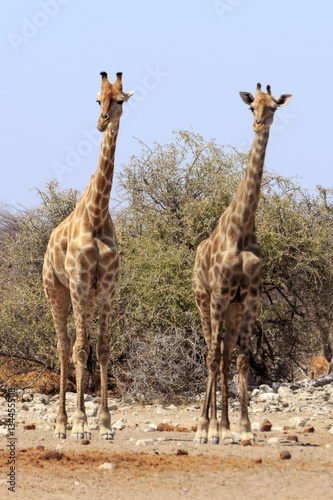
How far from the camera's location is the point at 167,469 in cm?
659

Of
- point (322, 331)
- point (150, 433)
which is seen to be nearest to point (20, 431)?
point (150, 433)

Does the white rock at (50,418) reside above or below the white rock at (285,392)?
below

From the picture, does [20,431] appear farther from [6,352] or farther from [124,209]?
[124,209]

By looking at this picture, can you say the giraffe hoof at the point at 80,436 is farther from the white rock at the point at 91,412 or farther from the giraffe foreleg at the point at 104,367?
the white rock at the point at 91,412

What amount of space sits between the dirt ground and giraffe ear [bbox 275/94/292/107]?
4050mm

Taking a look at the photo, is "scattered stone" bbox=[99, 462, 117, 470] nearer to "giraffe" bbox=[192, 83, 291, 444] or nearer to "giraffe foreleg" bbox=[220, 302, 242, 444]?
"giraffe" bbox=[192, 83, 291, 444]

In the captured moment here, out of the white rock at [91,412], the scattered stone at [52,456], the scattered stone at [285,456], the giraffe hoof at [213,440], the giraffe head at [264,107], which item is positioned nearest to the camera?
the scattered stone at [52,456]

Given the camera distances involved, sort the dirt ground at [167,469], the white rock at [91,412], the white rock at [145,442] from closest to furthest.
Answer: the dirt ground at [167,469] → the white rock at [145,442] → the white rock at [91,412]

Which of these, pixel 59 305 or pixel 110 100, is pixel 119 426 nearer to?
pixel 59 305

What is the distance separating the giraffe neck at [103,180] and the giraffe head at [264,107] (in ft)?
5.70

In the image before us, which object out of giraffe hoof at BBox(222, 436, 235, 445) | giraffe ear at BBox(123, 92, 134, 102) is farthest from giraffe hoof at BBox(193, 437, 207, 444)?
giraffe ear at BBox(123, 92, 134, 102)

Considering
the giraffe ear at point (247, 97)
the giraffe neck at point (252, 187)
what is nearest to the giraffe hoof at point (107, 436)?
the giraffe neck at point (252, 187)

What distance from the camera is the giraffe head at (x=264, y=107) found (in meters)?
8.55

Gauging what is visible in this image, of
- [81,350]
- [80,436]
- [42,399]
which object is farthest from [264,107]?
[42,399]
